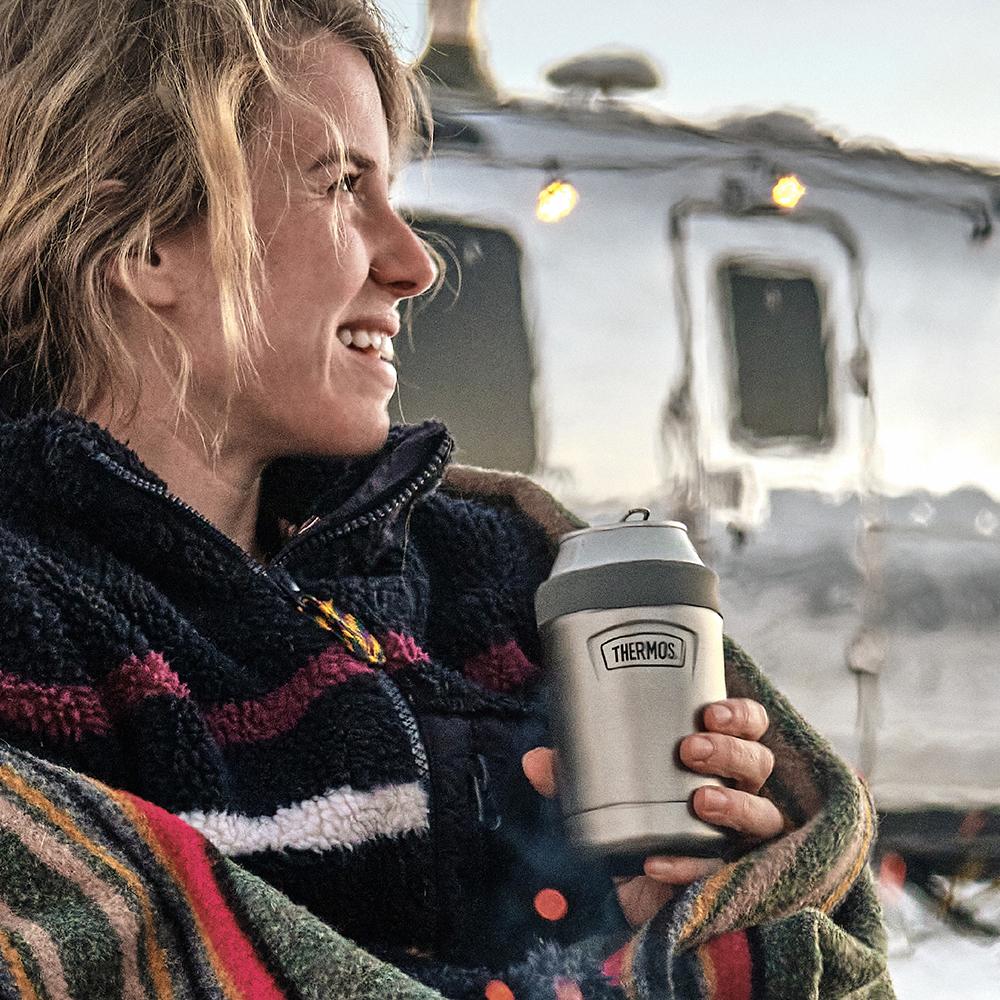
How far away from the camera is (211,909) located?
2.97 feet

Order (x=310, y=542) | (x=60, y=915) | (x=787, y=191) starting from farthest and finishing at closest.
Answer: (x=787, y=191) < (x=310, y=542) < (x=60, y=915)

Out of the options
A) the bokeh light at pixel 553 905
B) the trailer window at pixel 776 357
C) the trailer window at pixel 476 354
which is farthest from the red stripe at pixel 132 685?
the trailer window at pixel 776 357

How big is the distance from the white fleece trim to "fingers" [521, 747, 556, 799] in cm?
9

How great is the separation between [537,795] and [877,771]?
2732 mm

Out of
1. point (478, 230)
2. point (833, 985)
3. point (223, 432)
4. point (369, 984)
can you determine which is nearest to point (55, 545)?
point (223, 432)

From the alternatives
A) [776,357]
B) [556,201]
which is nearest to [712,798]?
[556,201]

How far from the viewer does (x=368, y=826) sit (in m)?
1.10

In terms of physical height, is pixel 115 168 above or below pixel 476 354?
above

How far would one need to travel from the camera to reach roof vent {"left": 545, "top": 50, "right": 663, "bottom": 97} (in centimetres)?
349

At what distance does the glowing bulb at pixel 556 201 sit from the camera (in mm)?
3436

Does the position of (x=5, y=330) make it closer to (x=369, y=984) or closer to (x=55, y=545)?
(x=55, y=545)

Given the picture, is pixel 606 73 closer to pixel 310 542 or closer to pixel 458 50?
pixel 458 50

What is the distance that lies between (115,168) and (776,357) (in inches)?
107

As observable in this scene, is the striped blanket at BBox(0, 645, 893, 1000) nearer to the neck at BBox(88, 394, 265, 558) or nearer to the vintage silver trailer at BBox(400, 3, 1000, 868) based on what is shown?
the neck at BBox(88, 394, 265, 558)
